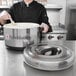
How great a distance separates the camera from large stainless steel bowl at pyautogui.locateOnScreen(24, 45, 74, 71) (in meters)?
0.60

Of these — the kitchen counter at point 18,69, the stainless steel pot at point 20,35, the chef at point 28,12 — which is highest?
the chef at point 28,12

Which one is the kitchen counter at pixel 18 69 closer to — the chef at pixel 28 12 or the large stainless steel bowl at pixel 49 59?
the large stainless steel bowl at pixel 49 59

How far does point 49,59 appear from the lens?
2.02 ft

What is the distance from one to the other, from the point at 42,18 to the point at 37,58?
129 cm

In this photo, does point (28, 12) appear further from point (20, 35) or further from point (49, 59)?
point (49, 59)

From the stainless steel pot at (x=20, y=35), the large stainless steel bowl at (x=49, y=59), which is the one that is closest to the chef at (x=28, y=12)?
the stainless steel pot at (x=20, y=35)

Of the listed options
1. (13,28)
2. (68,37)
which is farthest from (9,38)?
(68,37)

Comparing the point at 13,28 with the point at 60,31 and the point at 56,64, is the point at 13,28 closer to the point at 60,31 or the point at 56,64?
the point at 56,64

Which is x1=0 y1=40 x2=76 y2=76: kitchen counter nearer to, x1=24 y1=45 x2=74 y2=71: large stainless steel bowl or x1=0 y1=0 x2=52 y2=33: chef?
x1=24 y1=45 x2=74 y2=71: large stainless steel bowl

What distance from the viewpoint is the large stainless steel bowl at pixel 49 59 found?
604 mm

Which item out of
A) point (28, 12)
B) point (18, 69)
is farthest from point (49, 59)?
point (28, 12)

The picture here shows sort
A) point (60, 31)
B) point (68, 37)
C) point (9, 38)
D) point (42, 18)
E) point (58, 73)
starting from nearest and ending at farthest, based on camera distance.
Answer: point (58, 73) < point (9, 38) < point (42, 18) < point (60, 31) < point (68, 37)

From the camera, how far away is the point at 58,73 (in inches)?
23.2

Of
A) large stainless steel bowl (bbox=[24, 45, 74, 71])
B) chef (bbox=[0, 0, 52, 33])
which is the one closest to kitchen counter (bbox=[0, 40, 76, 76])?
large stainless steel bowl (bbox=[24, 45, 74, 71])
